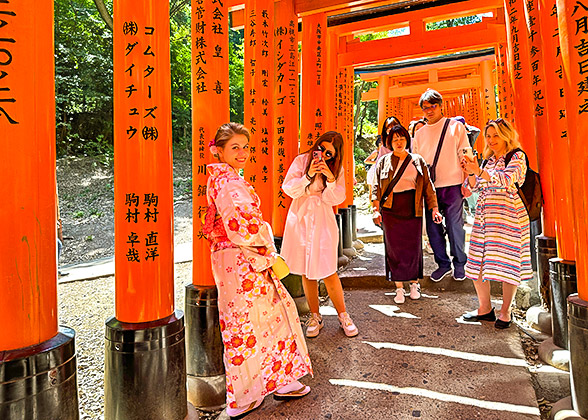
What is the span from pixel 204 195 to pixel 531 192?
2.75m

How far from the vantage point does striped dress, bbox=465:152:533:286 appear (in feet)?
9.91

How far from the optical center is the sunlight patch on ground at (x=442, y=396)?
7.14 ft

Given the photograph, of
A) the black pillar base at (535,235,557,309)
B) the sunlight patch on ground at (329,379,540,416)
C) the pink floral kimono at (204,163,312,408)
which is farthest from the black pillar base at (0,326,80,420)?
the black pillar base at (535,235,557,309)

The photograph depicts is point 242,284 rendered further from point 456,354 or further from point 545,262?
point 545,262

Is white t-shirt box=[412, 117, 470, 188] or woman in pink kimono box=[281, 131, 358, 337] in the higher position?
white t-shirt box=[412, 117, 470, 188]

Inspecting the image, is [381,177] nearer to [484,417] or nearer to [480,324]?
[480,324]

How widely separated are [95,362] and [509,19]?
18.7 feet

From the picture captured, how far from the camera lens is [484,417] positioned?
212cm

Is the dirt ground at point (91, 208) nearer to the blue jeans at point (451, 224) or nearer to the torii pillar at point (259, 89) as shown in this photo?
the torii pillar at point (259, 89)

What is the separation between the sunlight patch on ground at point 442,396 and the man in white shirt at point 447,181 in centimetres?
206

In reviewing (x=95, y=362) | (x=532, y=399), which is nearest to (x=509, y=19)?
(x=532, y=399)

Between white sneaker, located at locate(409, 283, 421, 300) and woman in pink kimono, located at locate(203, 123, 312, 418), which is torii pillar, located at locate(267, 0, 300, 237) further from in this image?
woman in pink kimono, located at locate(203, 123, 312, 418)

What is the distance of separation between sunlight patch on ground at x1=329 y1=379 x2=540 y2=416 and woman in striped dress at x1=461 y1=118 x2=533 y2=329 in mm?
1147

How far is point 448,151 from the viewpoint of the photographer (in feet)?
13.3
